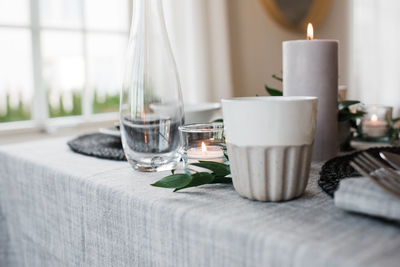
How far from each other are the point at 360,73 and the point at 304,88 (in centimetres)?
212

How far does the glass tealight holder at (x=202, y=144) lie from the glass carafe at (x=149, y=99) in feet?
A: 0.17

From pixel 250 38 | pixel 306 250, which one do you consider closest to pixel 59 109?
pixel 250 38

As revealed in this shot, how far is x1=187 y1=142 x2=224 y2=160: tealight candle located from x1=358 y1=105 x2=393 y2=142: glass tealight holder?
42cm

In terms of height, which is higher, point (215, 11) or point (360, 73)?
point (215, 11)

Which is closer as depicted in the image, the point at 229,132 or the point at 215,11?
the point at 229,132

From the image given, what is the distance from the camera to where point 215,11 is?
2.61m

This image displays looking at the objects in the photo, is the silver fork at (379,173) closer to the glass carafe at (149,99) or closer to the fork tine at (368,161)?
the fork tine at (368,161)

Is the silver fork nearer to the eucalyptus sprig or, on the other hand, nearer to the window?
the eucalyptus sprig

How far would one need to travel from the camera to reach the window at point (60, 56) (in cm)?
201

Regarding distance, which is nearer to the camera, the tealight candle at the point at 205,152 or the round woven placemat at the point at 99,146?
the tealight candle at the point at 205,152

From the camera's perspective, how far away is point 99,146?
841 mm

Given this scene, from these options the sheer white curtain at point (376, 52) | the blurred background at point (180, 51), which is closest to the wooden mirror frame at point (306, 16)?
the blurred background at point (180, 51)

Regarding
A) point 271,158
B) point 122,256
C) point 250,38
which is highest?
point 250,38

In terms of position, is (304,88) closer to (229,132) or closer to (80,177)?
(229,132)
